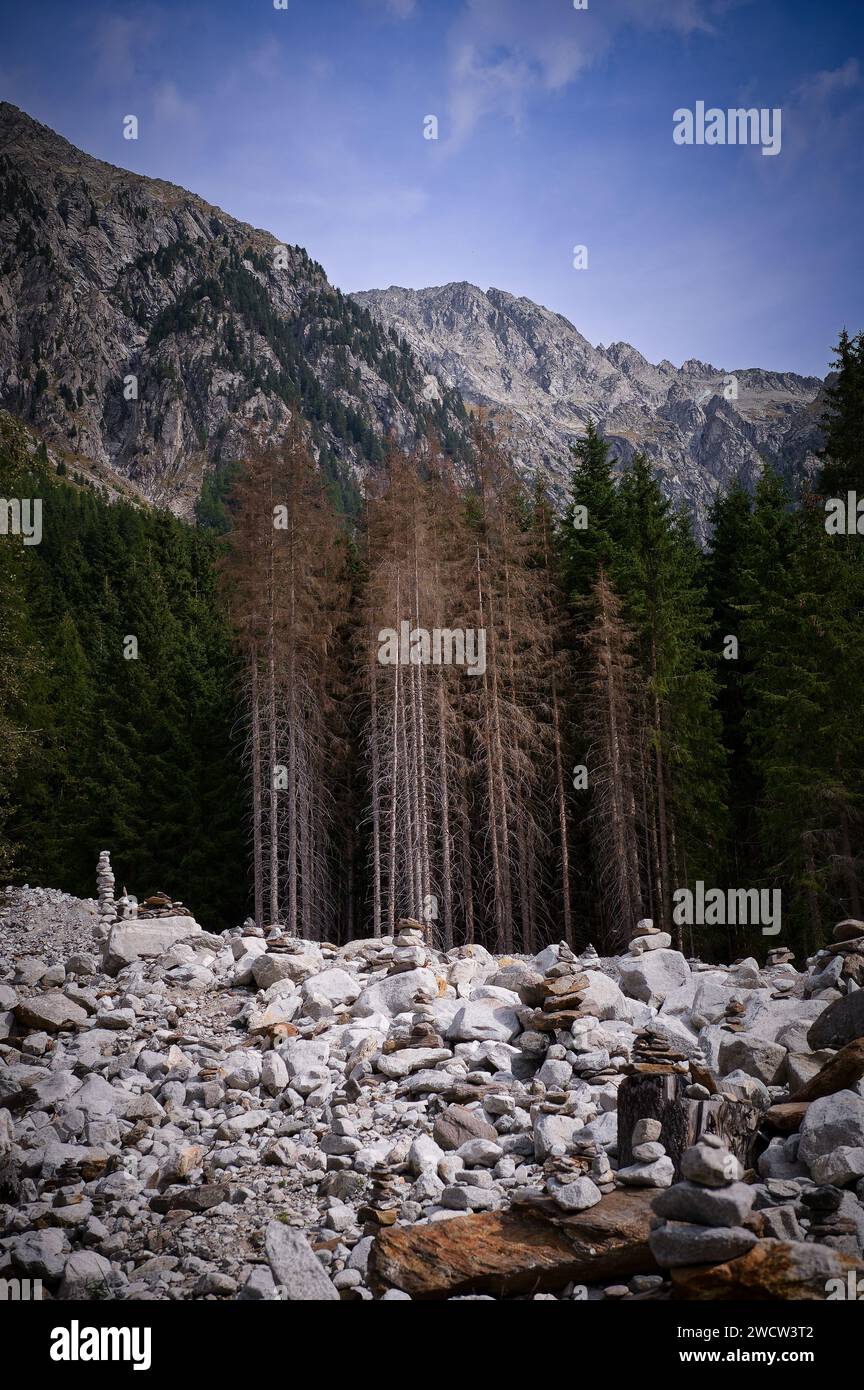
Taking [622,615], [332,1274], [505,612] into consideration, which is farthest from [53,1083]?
[622,615]

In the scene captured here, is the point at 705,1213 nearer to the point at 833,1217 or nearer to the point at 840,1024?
A: the point at 833,1217

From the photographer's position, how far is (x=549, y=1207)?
18.4 feet

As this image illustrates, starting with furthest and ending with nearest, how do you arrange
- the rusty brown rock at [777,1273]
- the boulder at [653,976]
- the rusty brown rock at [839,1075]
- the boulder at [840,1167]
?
the boulder at [653,976] → the rusty brown rock at [839,1075] → the boulder at [840,1167] → the rusty brown rock at [777,1273]

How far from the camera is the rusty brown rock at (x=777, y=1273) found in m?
4.48

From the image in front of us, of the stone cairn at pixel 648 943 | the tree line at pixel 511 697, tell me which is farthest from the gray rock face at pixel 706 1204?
the tree line at pixel 511 697

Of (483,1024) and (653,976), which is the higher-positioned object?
(653,976)

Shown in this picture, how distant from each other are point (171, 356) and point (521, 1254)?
179097mm

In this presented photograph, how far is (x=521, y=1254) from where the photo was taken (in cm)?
548

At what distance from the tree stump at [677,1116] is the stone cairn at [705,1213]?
3.52 feet

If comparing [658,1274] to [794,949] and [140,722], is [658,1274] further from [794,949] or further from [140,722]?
[140,722]

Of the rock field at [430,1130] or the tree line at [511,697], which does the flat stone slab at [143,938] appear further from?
the tree line at [511,697]

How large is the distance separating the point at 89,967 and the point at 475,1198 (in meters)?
8.06

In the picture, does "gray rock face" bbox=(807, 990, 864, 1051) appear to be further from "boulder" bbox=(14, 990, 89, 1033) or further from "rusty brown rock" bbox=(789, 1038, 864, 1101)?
"boulder" bbox=(14, 990, 89, 1033)

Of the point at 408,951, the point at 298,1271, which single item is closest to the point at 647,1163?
the point at 298,1271
